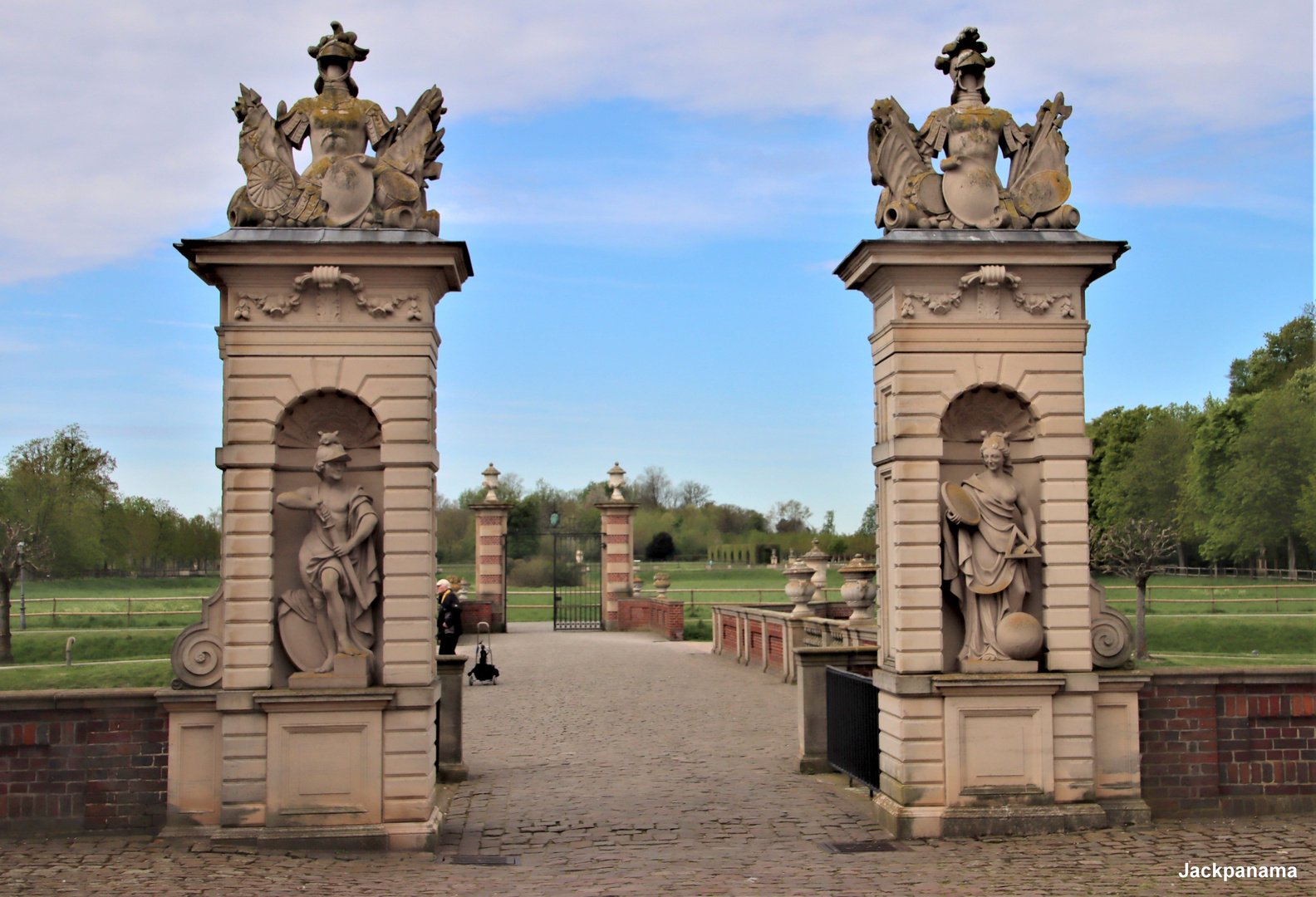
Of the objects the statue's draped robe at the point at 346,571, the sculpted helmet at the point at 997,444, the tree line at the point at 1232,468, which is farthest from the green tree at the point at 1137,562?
the statue's draped robe at the point at 346,571

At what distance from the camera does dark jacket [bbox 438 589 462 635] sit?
16731 mm

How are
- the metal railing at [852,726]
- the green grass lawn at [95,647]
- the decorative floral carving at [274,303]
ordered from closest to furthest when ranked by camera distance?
the decorative floral carving at [274,303] → the metal railing at [852,726] → the green grass lawn at [95,647]

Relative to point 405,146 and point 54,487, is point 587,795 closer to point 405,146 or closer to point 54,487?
point 405,146

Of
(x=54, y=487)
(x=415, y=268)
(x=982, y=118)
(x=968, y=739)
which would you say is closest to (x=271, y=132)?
(x=415, y=268)

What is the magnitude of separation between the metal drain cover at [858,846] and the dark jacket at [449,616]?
369 inches

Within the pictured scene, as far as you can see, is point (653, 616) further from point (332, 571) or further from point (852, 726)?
point (332, 571)

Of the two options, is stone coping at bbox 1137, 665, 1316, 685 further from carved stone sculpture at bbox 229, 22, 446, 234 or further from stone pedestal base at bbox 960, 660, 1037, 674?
carved stone sculpture at bbox 229, 22, 446, 234

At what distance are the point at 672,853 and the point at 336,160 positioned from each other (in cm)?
557

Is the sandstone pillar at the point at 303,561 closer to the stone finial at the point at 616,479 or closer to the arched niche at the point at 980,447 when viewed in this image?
the arched niche at the point at 980,447

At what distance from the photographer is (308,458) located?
8633 mm

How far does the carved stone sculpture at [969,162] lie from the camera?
29.2 feet

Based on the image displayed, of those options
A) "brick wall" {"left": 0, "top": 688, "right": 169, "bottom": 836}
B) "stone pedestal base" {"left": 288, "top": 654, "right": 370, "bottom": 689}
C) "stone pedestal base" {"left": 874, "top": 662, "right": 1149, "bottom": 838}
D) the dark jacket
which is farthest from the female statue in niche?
the dark jacket

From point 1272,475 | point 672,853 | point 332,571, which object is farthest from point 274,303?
point 1272,475

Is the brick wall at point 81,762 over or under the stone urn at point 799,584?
under
